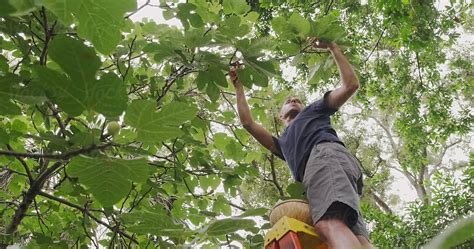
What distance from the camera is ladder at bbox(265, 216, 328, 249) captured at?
124cm

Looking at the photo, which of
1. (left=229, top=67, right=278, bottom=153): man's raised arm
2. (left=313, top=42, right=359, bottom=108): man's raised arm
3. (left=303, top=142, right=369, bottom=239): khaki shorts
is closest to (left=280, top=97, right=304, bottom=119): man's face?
(left=229, top=67, right=278, bottom=153): man's raised arm

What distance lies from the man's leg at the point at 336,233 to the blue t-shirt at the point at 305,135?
0.43 metres

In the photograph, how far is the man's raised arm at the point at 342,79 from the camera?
168 centimetres

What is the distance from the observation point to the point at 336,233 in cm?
133

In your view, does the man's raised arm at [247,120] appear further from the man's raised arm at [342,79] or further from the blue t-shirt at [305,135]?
the man's raised arm at [342,79]

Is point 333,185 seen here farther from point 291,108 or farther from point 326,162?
point 291,108

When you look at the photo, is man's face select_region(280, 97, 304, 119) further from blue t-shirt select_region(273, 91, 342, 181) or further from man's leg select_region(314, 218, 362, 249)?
man's leg select_region(314, 218, 362, 249)

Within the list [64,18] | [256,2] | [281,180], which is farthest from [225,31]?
[281,180]

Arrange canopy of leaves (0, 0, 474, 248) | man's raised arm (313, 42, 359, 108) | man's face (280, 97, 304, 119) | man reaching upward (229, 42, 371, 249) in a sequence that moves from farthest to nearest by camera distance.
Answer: man's face (280, 97, 304, 119) → man's raised arm (313, 42, 359, 108) → man reaching upward (229, 42, 371, 249) → canopy of leaves (0, 0, 474, 248)

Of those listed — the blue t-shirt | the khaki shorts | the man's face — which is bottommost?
the khaki shorts

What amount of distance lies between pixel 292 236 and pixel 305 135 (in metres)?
0.71

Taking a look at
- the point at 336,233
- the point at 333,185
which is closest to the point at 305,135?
the point at 333,185

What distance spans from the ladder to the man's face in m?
1.00

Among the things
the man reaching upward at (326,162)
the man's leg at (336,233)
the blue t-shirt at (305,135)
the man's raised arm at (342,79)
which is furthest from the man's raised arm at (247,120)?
the man's leg at (336,233)
